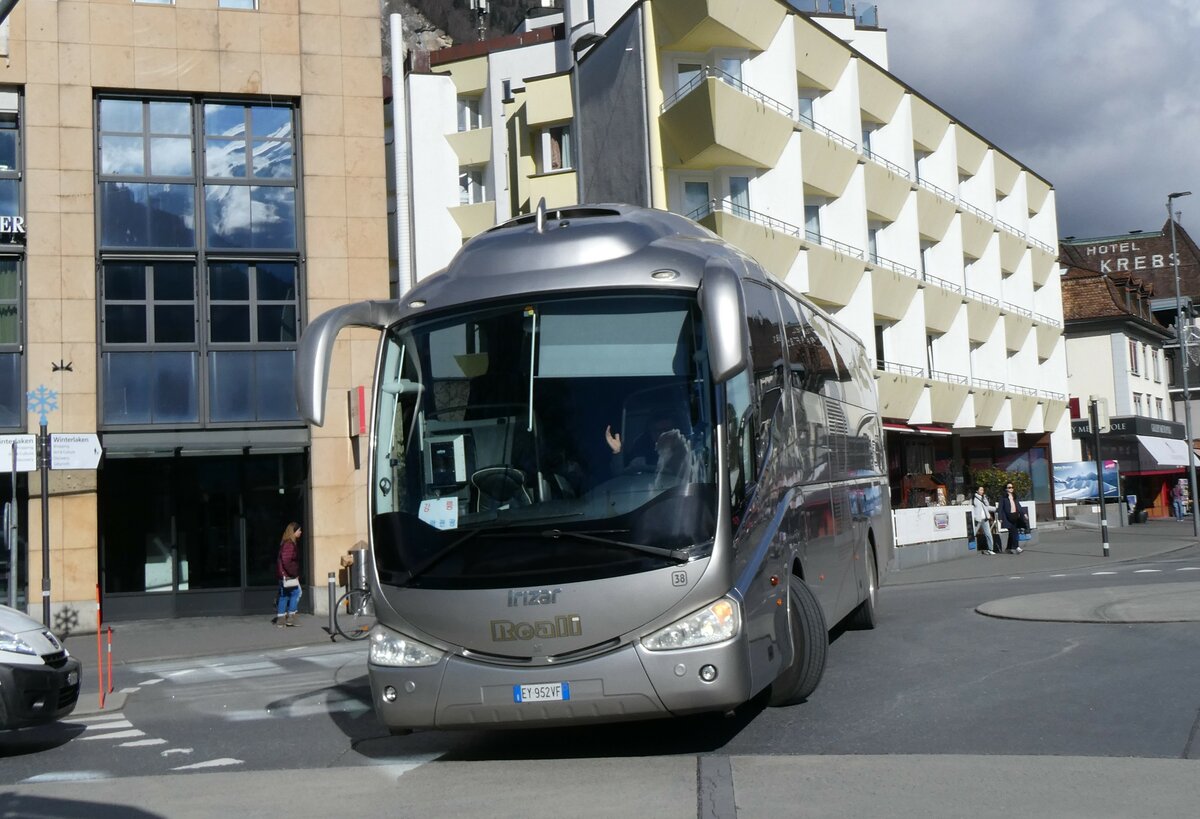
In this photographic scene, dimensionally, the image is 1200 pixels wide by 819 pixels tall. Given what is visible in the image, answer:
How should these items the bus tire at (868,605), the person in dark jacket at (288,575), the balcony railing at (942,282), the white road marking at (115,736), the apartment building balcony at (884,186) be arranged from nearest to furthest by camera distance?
the white road marking at (115,736) < the bus tire at (868,605) < the person in dark jacket at (288,575) < the apartment building balcony at (884,186) < the balcony railing at (942,282)

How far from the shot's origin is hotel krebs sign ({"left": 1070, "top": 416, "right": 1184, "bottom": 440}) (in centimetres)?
5141

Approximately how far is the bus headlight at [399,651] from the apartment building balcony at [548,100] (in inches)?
1160

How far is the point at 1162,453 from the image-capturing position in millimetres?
59000

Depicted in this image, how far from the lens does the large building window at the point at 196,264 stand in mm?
24203

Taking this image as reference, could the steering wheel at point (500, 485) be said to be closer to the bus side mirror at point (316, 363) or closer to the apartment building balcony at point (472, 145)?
the bus side mirror at point (316, 363)

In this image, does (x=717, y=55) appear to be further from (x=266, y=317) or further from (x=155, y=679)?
(x=155, y=679)

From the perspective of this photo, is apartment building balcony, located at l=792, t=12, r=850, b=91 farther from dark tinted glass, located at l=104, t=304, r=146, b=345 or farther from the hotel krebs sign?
the hotel krebs sign

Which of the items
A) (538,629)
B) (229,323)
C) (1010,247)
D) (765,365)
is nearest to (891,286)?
(1010,247)

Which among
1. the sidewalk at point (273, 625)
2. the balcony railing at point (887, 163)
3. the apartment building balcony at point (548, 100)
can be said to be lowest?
the sidewalk at point (273, 625)

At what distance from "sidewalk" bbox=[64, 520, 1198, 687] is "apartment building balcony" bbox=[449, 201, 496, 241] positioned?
17.3m

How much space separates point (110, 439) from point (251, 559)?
11.7 ft

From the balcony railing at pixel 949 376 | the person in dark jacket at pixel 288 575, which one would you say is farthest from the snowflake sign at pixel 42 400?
the balcony railing at pixel 949 376

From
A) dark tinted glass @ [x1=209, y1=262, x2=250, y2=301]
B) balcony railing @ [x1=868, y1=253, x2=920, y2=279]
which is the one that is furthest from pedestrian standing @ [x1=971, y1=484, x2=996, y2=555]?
dark tinted glass @ [x1=209, y1=262, x2=250, y2=301]

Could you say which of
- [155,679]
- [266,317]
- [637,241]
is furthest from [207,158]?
[637,241]
